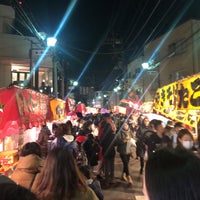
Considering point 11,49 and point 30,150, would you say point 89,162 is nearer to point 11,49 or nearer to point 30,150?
point 30,150

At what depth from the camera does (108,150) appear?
32.9 feet

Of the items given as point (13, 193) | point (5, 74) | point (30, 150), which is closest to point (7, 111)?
point (30, 150)

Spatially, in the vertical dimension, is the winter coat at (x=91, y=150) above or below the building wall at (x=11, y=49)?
below

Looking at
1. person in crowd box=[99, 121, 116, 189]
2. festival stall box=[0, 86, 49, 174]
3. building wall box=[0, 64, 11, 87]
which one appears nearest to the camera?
festival stall box=[0, 86, 49, 174]

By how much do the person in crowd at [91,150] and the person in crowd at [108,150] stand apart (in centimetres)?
53

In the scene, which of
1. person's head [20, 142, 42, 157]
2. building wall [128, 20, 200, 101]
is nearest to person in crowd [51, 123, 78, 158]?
person's head [20, 142, 42, 157]

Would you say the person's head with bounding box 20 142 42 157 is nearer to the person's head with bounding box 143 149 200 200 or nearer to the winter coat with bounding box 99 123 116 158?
the person's head with bounding box 143 149 200 200

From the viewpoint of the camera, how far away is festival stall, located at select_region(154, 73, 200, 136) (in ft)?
26.7

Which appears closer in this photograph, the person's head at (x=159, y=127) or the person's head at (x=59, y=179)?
the person's head at (x=59, y=179)

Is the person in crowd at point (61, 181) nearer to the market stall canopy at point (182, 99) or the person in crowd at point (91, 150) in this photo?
the market stall canopy at point (182, 99)

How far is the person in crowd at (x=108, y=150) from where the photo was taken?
1003cm

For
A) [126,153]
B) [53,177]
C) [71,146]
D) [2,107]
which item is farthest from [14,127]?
[126,153]

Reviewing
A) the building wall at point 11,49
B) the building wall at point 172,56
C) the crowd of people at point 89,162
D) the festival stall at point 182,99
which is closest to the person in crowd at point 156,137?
the crowd of people at point 89,162

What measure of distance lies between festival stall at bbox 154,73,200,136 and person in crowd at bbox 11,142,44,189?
15.3 ft
